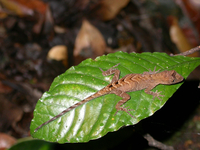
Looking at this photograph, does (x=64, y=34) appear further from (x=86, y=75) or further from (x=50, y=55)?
(x=86, y=75)

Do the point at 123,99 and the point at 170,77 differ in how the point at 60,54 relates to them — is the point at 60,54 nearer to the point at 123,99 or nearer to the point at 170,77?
the point at 123,99

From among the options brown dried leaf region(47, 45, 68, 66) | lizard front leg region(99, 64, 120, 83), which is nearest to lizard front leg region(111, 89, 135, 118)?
lizard front leg region(99, 64, 120, 83)

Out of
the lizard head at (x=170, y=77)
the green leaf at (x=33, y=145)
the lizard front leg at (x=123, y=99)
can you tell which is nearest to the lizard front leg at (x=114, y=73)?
the lizard front leg at (x=123, y=99)

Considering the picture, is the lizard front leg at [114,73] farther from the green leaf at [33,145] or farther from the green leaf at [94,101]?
the green leaf at [33,145]

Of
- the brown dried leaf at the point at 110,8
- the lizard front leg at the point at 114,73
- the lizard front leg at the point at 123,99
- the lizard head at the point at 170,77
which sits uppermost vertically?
the brown dried leaf at the point at 110,8

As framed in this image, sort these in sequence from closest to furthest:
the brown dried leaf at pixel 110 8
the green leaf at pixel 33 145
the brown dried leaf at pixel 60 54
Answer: the green leaf at pixel 33 145 → the brown dried leaf at pixel 60 54 → the brown dried leaf at pixel 110 8

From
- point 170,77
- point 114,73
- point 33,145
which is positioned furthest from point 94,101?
point 33,145

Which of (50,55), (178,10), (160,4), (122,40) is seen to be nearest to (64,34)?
(50,55)
